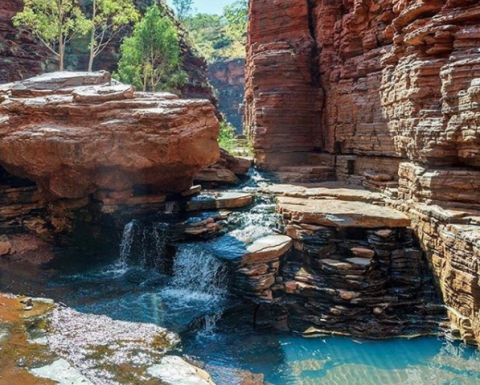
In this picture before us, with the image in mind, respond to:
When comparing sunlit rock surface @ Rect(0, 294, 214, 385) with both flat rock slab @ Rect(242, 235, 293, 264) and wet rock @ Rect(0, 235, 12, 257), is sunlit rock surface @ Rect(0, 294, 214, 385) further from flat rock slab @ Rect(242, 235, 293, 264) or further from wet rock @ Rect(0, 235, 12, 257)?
wet rock @ Rect(0, 235, 12, 257)

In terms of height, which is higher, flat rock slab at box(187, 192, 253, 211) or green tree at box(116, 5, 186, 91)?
green tree at box(116, 5, 186, 91)

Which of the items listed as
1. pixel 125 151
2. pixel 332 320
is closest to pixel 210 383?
pixel 332 320

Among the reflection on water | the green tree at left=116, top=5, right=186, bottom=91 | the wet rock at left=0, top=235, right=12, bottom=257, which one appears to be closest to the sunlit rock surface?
the reflection on water

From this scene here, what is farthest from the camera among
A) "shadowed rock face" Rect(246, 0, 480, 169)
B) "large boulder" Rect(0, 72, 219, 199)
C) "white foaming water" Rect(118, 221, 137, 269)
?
"white foaming water" Rect(118, 221, 137, 269)

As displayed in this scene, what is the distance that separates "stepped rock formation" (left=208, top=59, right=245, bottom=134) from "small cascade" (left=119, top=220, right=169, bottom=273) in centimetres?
3621

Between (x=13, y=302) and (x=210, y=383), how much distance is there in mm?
4466

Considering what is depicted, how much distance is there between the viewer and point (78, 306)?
8.35 meters

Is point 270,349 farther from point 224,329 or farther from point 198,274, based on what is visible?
point 198,274

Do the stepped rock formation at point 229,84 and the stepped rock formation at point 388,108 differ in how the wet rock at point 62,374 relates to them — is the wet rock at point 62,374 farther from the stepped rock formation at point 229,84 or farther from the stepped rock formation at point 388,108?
the stepped rock formation at point 229,84

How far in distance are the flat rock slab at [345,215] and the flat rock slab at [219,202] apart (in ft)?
4.49

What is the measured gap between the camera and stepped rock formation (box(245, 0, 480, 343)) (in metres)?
8.20

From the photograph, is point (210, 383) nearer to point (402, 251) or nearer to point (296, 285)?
point (296, 285)

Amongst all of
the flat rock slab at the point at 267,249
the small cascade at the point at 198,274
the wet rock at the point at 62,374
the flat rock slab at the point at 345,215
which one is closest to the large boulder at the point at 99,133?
the small cascade at the point at 198,274

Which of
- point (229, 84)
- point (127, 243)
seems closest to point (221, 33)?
point (229, 84)
